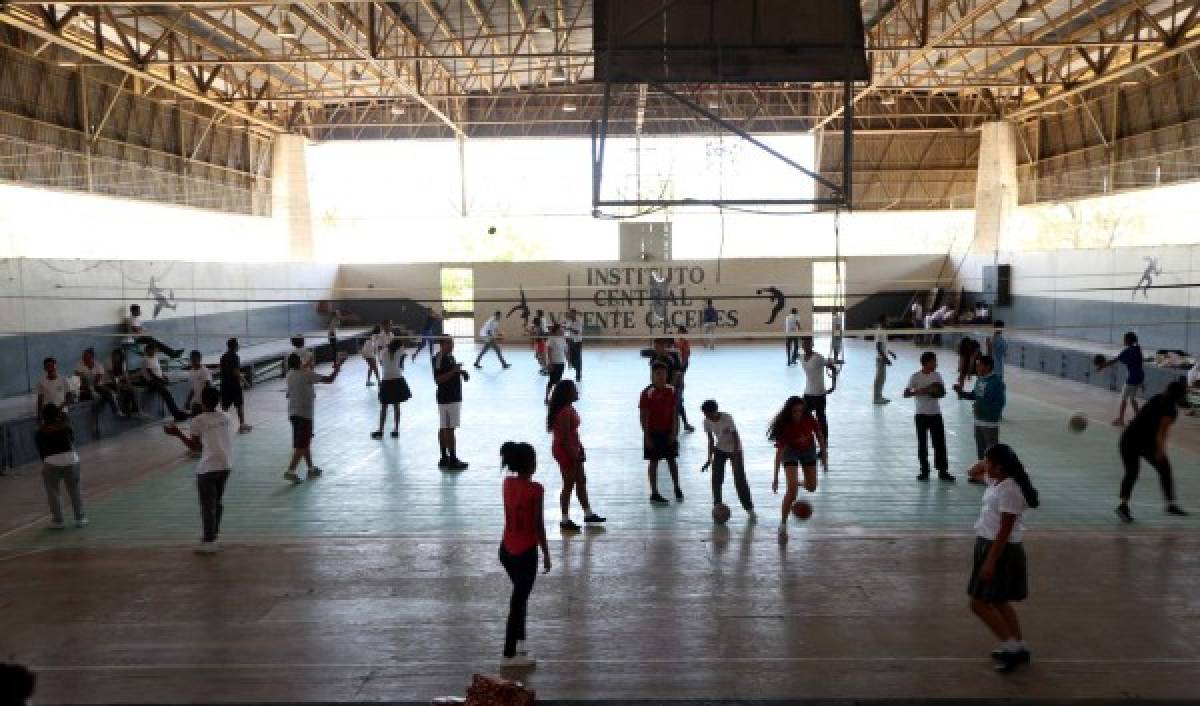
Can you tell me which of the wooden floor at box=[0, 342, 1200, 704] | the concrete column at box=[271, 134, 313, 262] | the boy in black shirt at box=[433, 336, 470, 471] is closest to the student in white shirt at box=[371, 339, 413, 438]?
the wooden floor at box=[0, 342, 1200, 704]

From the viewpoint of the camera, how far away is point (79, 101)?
924 inches

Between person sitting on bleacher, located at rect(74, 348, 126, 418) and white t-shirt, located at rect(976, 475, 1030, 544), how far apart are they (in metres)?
13.3

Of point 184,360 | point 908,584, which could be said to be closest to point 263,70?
point 184,360

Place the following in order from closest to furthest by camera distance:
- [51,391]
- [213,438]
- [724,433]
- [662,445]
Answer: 1. [213,438]
2. [724,433]
3. [662,445]
4. [51,391]

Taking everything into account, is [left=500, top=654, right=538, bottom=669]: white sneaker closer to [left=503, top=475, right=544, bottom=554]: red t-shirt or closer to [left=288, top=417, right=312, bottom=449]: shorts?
[left=503, top=475, right=544, bottom=554]: red t-shirt

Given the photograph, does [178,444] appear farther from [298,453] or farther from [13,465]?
[298,453]

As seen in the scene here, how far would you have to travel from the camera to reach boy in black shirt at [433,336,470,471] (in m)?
11.7

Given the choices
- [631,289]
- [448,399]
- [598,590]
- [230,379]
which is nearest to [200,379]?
[230,379]

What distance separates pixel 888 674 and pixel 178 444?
1153 centimetres

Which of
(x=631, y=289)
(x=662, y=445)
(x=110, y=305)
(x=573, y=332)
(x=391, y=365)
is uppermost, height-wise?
(x=631, y=289)

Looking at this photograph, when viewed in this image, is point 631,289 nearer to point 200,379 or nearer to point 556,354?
point 556,354

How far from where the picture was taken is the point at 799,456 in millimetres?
8562

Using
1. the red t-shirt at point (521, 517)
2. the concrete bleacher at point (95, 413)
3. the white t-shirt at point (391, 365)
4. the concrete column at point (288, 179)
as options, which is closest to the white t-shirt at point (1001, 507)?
the red t-shirt at point (521, 517)

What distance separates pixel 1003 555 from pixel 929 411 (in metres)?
5.20
